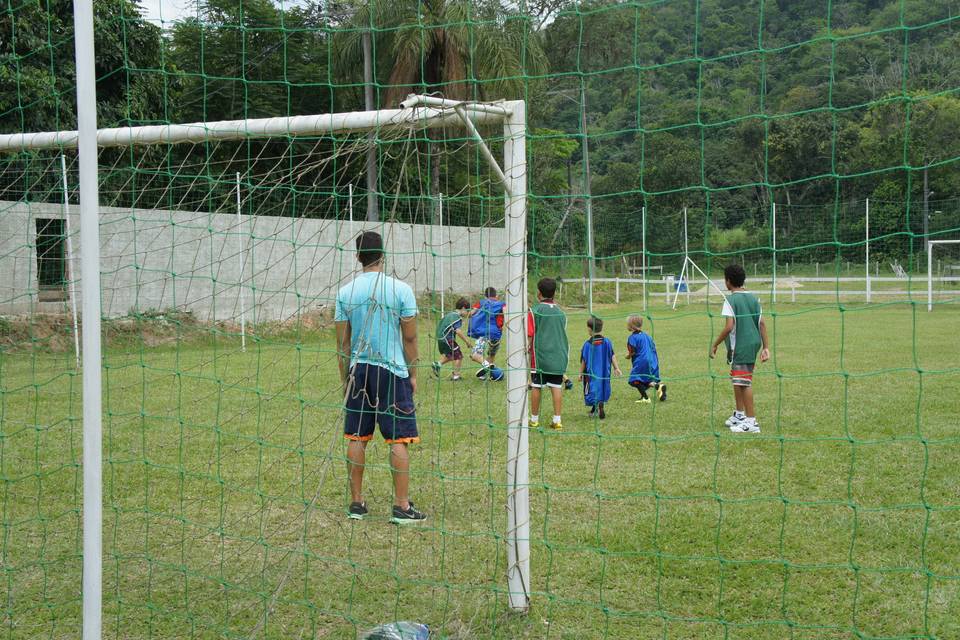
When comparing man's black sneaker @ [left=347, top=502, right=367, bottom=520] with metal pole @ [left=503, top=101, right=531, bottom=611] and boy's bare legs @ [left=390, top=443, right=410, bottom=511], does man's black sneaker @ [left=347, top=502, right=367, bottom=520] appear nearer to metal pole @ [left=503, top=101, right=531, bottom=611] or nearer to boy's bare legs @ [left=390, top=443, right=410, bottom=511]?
boy's bare legs @ [left=390, top=443, right=410, bottom=511]

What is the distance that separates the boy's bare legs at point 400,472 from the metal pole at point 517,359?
1.13m

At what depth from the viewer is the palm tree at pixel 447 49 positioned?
419 centimetres

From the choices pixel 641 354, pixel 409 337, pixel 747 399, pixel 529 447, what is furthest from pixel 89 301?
pixel 641 354

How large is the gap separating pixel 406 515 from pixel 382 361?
0.92 metres

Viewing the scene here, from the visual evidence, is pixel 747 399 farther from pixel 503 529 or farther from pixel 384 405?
pixel 384 405

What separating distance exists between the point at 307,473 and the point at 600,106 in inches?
119

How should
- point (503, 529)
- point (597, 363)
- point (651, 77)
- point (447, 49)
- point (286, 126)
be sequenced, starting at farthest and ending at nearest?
point (447, 49) → point (597, 363) → point (503, 529) → point (651, 77) → point (286, 126)

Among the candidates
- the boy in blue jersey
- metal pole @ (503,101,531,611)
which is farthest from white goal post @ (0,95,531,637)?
the boy in blue jersey

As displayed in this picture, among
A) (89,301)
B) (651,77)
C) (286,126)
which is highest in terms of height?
(651,77)

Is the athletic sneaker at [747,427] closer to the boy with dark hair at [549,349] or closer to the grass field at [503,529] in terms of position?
the grass field at [503,529]

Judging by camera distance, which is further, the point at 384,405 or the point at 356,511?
the point at 356,511

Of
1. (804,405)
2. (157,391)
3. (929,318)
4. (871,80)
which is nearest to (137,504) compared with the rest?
(157,391)

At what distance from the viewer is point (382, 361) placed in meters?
4.06

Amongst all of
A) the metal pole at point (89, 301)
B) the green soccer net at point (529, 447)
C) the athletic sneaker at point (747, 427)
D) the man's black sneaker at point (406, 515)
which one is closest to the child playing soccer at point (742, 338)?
the athletic sneaker at point (747, 427)
